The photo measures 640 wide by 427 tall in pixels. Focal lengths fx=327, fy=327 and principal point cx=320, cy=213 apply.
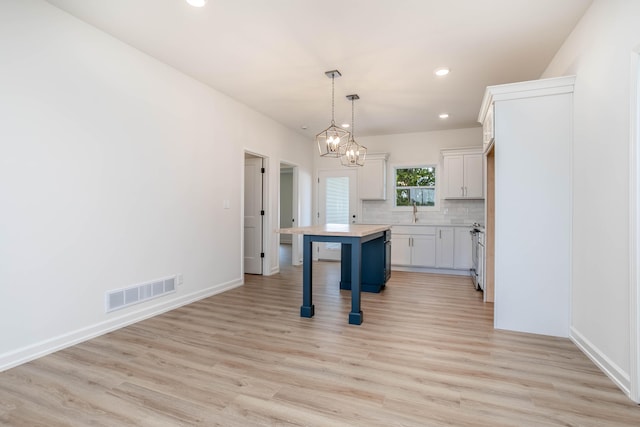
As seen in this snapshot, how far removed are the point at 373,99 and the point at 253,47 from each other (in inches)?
79.7

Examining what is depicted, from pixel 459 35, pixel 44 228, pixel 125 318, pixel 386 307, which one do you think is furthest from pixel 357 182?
pixel 44 228

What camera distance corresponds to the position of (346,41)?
10.0 feet

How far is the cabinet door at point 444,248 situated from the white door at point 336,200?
5.94 ft

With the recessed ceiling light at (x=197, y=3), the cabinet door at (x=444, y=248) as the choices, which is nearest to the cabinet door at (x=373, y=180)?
the cabinet door at (x=444, y=248)

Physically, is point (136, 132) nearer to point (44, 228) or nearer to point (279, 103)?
point (44, 228)

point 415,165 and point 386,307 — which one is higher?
point 415,165

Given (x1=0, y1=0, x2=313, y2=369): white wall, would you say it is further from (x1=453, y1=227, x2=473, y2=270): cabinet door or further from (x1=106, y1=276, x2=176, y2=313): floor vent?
(x1=453, y1=227, x2=473, y2=270): cabinet door

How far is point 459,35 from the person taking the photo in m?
2.94

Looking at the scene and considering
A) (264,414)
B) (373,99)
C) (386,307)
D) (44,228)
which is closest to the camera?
(264,414)

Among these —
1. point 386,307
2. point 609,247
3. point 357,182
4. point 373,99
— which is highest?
point 373,99

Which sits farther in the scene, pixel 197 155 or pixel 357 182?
pixel 357 182

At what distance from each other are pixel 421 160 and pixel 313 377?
209 inches

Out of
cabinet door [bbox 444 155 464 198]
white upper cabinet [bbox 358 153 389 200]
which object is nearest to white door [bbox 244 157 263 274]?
white upper cabinet [bbox 358 153 389 200]

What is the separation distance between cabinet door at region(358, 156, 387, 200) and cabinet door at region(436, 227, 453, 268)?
4.51 feet
